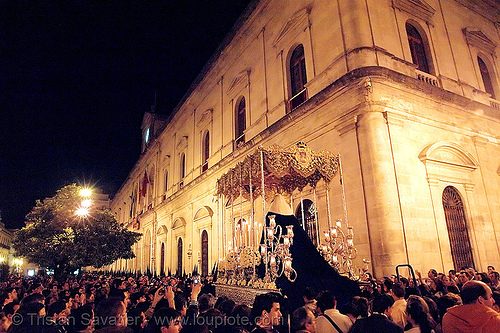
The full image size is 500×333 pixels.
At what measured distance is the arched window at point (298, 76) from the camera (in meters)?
11.9

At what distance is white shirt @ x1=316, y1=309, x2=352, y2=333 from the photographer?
3.31 metres

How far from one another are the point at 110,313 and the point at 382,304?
2.88 m

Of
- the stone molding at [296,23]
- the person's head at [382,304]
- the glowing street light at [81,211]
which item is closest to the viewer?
the person's head at [382,304]

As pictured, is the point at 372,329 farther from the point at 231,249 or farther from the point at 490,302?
the point at 231,249

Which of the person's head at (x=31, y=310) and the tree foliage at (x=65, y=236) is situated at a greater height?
the tree foliage at (x=65, y=236)

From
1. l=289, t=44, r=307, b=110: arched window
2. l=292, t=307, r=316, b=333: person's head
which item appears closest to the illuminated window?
l=289, t=44, r=307, b=110: arched window

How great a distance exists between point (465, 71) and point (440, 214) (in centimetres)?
622

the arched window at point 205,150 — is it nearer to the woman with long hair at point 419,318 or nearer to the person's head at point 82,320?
the person's head at point 82,320

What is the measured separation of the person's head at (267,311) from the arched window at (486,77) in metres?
14.3

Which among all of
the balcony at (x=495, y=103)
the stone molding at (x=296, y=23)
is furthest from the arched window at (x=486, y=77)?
the stone molding at (x=296, y=23)

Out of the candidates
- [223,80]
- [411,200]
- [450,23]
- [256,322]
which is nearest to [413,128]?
[411,200]

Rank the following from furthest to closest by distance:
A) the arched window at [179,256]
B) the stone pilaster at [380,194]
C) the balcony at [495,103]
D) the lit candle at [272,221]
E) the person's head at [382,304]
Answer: the arched window at [179,256], the balcony at [495,103], the stone pilaster at [380,194], the lit candle at [272,221], the person's head at [382,304]

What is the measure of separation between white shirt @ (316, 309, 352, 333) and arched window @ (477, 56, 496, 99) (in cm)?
1388

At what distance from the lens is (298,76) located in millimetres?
12625
